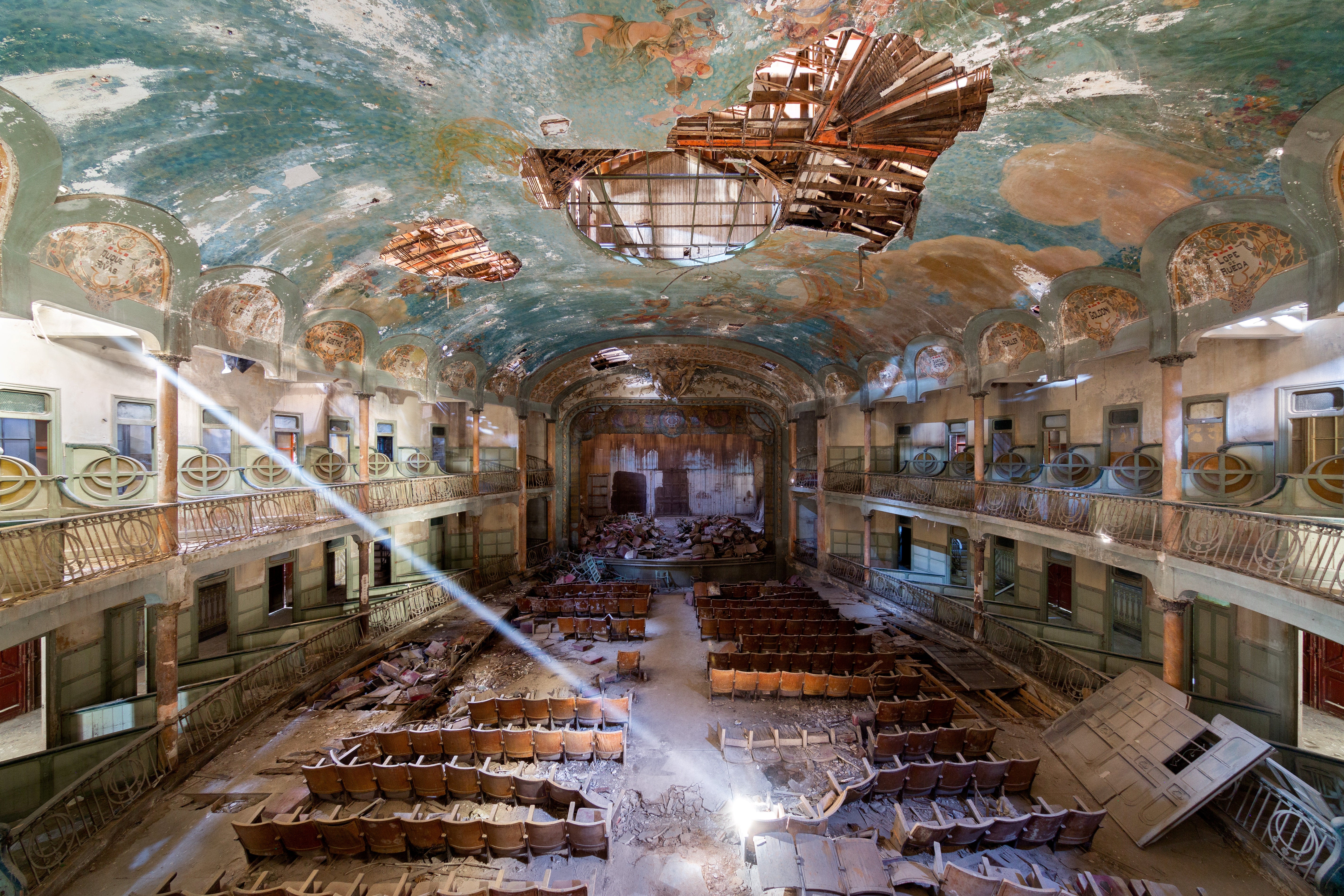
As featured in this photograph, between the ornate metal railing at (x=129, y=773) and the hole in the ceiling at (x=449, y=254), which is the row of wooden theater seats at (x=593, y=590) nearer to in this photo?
the ornate metal railing at (x=129, y=773)

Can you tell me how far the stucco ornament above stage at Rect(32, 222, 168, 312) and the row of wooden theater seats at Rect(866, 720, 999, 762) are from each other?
12152 mm

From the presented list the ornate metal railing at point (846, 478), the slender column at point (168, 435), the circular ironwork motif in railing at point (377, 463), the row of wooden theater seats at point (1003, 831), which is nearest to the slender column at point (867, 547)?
the ornate metal railing at point (846, 478)

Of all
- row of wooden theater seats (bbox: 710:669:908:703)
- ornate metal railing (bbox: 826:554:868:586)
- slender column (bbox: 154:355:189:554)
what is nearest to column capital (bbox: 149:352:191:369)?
slender column (bbox: 154:355:189:554)

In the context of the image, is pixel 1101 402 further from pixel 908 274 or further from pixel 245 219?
pixel 245 219

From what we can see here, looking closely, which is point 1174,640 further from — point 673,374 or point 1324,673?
point 673,374

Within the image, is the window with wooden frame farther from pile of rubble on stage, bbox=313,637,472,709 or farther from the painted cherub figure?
the painted cherub figure

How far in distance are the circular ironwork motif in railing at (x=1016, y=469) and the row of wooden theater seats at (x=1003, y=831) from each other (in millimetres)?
7792

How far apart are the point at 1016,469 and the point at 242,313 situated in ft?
53.0

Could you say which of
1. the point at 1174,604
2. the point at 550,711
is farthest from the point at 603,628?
the point at 1174,604

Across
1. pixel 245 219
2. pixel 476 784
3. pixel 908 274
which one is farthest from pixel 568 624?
pixel 908 274

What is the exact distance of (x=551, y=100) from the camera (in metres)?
6.55

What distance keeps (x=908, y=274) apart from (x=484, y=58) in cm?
945

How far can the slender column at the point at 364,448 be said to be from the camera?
13.3 metres

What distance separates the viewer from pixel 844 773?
8.07m
